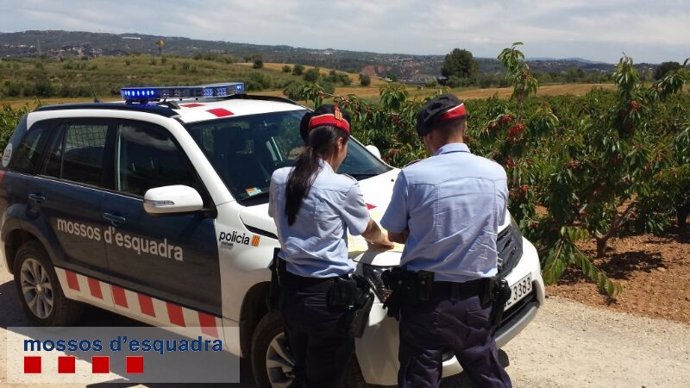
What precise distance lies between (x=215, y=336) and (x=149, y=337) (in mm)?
1298

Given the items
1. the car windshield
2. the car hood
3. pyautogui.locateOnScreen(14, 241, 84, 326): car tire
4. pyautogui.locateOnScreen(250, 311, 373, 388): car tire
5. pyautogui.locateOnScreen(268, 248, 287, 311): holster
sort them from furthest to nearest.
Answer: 1. pyautogui.locateOnScreen(14, 241, 84, 326): car tire
2. the car windshield
3. pyautogui.locateOnScreen(250, 311, 373, 388): car tire
4. the car hood
5. pyautogui.locateOnScreen(268, 248, 287, 311): holster

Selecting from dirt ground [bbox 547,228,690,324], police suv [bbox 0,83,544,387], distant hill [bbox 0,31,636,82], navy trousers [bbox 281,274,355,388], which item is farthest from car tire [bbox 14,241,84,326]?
distant hill [bbox 0,31,636,82]

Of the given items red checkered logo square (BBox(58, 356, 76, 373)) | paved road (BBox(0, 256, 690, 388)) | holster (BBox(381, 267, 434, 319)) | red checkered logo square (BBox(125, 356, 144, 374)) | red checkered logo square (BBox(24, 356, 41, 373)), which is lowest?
red checkered logo square (BBox(24, 356, 41, 373))

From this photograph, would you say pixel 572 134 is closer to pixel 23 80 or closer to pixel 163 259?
pixel 163 259

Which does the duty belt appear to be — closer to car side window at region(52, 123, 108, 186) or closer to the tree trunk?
car side window at region(52, 123, 108, 186)

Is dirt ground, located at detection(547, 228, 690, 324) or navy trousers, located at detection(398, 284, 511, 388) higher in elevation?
navy trousers, located at detection(398, 284, 511, 388)

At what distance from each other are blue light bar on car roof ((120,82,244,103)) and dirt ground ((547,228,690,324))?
337cm

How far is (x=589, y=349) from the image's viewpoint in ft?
14.5

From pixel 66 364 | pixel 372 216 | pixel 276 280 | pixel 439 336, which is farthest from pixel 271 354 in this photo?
pixel 66 364

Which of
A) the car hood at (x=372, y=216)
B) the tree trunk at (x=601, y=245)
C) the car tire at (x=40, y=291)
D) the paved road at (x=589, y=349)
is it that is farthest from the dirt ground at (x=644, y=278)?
the car tire at (x=40, y=291)

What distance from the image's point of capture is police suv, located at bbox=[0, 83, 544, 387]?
11.5 feet

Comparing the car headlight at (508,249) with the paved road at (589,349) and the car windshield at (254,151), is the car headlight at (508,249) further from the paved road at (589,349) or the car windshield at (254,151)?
the car windshield at (254,151)

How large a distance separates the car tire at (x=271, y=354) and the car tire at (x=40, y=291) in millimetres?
2109

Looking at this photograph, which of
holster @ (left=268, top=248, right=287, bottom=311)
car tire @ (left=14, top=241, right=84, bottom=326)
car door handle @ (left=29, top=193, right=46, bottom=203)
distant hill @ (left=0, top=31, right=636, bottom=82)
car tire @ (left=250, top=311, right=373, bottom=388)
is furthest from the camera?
distant hill @ (left=0, top=31, right=636, bottom=82)
